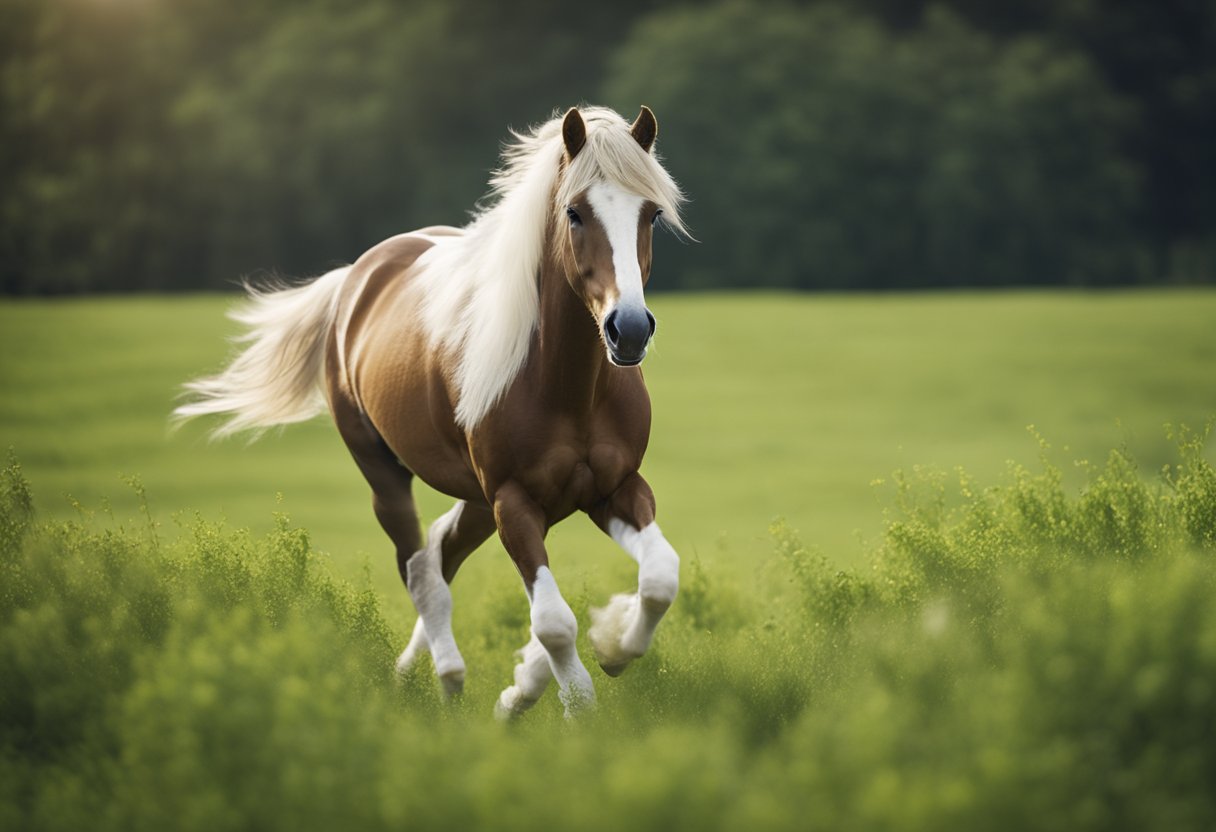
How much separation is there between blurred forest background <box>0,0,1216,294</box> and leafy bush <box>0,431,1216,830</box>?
41401mm

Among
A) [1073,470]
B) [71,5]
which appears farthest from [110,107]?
[1073,470]

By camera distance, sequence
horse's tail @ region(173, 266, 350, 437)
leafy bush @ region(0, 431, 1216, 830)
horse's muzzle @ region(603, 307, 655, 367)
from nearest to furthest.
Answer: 1. leafy bush @ region(0, 431, 1216, 830)
2. horse's muzzle @ region(603, 307, 655, 367)
3. horse's tail @ region(173, 266, 350, 437)

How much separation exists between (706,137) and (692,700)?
152 ft

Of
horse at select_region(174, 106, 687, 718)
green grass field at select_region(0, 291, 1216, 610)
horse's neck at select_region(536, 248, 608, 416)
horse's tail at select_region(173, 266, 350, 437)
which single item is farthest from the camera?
green grass field at select_region(0, 291, 1216, 610)

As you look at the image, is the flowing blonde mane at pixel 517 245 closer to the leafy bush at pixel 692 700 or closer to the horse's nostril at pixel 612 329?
the horse's nostril at pixel 612 329

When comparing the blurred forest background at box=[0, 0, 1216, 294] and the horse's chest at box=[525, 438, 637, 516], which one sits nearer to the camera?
the horse's chest at box=[525, 438, 637, 516]

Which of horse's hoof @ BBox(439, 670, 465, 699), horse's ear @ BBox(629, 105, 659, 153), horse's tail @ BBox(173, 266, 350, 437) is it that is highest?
horse's ear @ BBox(629, 105, 659, 153)

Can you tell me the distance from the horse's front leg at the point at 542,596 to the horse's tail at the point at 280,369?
7.79 feet

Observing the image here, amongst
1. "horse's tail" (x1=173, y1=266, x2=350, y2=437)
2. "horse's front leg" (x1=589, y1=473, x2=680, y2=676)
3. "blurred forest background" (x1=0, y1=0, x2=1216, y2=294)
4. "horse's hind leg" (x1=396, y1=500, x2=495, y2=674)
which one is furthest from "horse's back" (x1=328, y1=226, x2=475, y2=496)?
"blurred forest background" (x1=0, y1=0, x2=1216, y2=294)

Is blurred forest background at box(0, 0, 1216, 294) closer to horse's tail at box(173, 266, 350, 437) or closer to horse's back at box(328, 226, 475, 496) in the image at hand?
horse's tail at box(173, 266, 350, 437)

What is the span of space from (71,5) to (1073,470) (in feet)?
162

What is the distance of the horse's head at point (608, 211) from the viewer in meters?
4.08

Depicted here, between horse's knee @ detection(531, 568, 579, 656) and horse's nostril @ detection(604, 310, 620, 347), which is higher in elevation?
horse's nostril @ detection(604, 310, 620, 347)

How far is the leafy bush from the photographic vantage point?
308 centimetres
